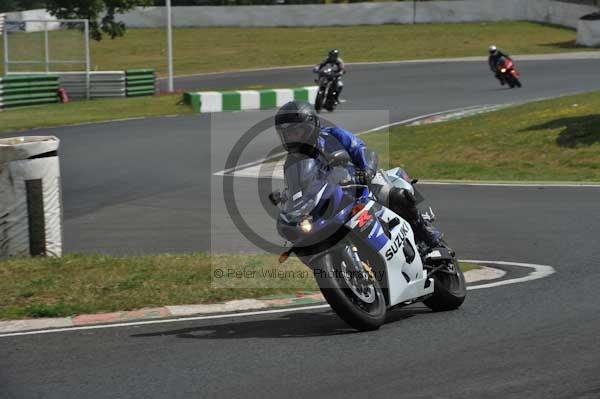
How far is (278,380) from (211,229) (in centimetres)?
738

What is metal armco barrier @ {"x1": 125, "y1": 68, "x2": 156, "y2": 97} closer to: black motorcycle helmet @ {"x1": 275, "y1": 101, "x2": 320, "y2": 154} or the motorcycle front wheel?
the motorcycle front wheel

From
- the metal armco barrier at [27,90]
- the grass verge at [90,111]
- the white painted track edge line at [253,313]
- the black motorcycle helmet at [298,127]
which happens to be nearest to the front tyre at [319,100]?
the grass verge at [90,111]

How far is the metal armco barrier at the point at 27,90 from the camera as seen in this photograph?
3084cm

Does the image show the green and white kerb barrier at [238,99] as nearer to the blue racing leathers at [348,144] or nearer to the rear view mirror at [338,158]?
the blue racing leathers at [348,144]

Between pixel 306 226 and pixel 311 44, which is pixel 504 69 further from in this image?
pixel 306 226

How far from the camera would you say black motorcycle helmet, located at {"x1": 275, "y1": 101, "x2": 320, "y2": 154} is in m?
6.80

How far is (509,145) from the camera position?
68.0 feet

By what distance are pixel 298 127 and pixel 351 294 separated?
1157 mm

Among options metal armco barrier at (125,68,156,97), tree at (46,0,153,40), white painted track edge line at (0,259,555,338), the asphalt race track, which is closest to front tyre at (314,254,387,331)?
the asphalt race track

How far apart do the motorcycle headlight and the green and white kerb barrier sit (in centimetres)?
2295

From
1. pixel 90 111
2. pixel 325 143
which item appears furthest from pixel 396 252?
pixel 90 111

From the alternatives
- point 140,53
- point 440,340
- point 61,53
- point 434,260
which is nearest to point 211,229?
point 434,260

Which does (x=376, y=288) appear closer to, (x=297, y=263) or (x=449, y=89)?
(x=297, y=263)

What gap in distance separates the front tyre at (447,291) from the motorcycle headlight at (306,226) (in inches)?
64.1
